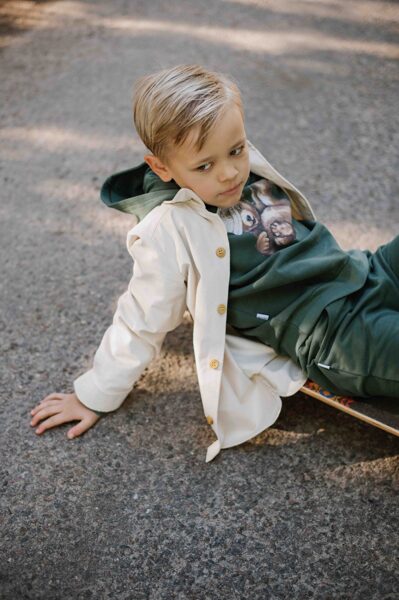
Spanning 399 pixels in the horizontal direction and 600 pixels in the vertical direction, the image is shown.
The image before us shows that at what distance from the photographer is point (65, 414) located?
5.82ft

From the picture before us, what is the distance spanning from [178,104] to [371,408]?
83 centimetres

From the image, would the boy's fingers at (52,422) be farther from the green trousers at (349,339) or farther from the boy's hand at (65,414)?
the green trousers at (349,339)

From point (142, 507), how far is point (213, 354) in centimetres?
40

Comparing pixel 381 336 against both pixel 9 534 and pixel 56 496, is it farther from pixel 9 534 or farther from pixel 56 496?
pixel 9 534

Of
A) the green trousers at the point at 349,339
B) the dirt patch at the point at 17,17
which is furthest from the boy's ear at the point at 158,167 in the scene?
the dirt patch at the point at 17,17

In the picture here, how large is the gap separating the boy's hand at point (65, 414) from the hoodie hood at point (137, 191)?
53cm

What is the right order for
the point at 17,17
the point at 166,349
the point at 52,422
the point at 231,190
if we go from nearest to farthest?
1. the point at 231,190
2. the point at 52,422
3. the point at 166,349
4. the point at 17,17

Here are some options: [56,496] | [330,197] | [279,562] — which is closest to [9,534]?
[56,496]

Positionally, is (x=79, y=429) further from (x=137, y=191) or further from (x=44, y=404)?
(x=137, y=191)

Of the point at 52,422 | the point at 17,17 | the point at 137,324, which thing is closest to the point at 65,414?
the point at 52,422

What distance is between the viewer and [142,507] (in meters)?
1.61

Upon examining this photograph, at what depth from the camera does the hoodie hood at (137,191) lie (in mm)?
1574

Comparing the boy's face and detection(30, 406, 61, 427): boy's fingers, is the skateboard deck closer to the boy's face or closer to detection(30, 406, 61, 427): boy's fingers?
the boy's face

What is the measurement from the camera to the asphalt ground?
1.51 metres
